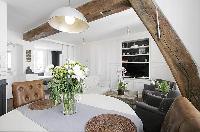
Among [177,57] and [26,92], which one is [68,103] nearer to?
[26,92]

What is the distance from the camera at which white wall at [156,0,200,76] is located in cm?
216

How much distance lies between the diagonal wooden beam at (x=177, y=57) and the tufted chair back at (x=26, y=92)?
172 centimetres

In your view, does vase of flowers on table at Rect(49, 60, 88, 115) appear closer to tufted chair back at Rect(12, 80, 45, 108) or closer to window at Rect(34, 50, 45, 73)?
tufted chair back at Rect(12, 80, 45, 108)

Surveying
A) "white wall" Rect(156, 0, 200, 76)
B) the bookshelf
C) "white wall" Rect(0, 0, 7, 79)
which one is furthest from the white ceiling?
"white wall" Rect(156, 0, 200, 76)

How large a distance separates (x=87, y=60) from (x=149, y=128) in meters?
5.77

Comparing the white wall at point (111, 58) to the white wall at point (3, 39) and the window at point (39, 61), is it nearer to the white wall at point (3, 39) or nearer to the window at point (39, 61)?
the window at point (39, 61)

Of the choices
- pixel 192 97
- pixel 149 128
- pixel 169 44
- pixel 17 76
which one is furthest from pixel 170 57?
pixel 17 76

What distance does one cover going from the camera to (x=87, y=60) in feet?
27.2

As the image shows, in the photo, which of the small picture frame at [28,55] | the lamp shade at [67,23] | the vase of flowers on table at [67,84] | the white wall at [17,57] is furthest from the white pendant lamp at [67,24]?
the small picture frame at [28,55]

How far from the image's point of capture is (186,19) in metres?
2.21

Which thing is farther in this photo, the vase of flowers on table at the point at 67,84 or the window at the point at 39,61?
the window at the point at 39,61

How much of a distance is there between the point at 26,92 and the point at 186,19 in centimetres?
219

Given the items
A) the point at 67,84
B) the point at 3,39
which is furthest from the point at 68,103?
the point at 3,39

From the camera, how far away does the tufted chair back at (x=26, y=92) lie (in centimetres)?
220
